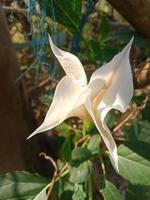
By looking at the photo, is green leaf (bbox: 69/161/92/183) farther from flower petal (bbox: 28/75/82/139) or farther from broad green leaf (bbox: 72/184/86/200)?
flower petal (bbox: 28/75/82/139)

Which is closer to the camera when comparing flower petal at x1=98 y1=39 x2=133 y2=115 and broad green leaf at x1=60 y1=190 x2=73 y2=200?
flower petal at x1=98 y1=39 x2=133 y2=115

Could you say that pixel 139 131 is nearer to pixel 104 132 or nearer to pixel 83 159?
pixel 83 159

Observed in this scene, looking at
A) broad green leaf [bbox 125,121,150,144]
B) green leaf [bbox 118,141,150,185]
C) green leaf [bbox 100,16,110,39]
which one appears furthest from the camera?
green leaf [bbox 100,16,110,39]

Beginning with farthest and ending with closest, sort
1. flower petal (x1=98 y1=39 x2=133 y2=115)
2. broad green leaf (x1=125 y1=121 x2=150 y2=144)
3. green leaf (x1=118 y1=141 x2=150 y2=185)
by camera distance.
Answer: broad green leaf (x1=125 y1=121 x2=150 y2=144) < green leaf (x1=118 y1=141 x2=150 y2=185) < flower petal (x1=98 y1=39 x2=133 y2=115)

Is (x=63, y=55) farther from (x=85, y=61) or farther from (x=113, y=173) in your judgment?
(x=85, y=61)

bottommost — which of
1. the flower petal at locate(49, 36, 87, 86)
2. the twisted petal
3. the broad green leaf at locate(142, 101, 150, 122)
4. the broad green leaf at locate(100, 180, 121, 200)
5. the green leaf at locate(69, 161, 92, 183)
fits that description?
the broad green leaf at locate(100, 180, 121, 200)

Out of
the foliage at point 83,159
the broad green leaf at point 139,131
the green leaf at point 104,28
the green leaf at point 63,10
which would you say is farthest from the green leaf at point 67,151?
the green leaf at point 104,28

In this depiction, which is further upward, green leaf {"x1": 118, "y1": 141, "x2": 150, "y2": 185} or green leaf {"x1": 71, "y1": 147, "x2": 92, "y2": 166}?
green leaf {"x1": 71, "y1": 147, "x2": 92, "y2": 166}

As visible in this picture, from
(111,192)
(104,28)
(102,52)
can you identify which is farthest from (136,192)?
(104,28)

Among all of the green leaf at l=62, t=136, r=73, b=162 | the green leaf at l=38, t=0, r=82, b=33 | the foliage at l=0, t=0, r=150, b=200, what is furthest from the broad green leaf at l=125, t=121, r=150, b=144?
the green leaf at l=38, t=0, r=82, b=33
